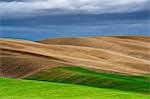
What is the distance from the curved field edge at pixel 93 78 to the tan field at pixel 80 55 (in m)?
1.78

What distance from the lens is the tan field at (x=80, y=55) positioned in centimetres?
4372

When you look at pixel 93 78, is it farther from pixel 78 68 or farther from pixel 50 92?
pixel 50 92

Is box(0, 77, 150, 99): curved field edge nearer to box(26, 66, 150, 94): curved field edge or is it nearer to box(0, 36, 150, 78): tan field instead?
box(26, 66, 150, 94): curved field edge

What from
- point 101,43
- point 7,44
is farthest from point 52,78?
point 101,43

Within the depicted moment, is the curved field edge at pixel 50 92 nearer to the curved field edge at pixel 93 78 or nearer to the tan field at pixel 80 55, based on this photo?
Result: the curved field edge at pixel 93 78

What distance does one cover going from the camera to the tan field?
143 feet

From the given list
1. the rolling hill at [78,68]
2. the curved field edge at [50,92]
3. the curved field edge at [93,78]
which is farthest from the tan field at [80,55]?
the curved field edge at [50,92]

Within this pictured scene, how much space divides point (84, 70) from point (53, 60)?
243 inches

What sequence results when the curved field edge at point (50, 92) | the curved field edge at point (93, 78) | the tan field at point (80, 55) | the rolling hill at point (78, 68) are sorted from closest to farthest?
the curved field edge at point (50, 92), the curved field edge at point (93, 78), the rolling hill at point (78, 68), the tan field at point (80, 55)

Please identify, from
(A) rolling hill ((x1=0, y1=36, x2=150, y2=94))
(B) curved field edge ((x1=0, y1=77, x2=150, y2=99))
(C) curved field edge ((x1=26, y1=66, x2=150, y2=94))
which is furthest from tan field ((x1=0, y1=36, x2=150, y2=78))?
(B) curved field edge ((x1=0, y1=77, x2=150, y2=99))

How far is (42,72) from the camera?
→ 41.1 meters

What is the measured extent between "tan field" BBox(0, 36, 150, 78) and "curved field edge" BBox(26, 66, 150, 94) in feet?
5.85

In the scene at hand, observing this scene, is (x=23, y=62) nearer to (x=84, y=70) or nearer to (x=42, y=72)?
(x=42, y=72)

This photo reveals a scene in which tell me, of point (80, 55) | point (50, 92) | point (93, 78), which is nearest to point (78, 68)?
point (93, 78)
